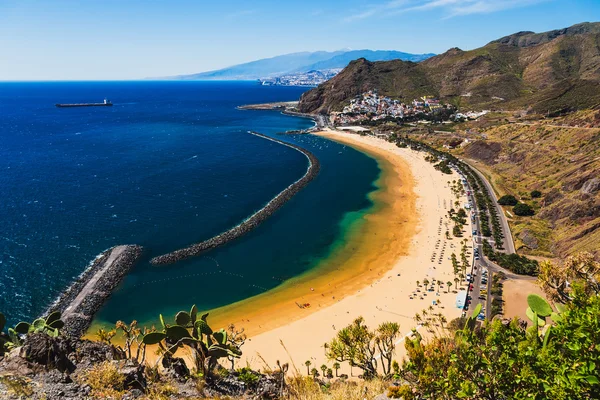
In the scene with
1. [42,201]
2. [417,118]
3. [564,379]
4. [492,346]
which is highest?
[417,118]

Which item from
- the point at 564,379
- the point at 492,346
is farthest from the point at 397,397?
the point at 564,379

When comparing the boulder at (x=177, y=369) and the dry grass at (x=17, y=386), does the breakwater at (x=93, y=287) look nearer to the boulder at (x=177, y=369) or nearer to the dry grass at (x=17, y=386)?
the boulder at (x=177, y=369)

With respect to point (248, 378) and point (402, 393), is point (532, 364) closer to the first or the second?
point (402, 393)

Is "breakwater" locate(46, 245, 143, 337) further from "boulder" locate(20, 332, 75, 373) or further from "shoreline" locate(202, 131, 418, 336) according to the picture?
"boulder" locate(20, 332, 75, 373)

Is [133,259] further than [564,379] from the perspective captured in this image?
Yes

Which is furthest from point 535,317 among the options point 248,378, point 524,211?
point 524,211

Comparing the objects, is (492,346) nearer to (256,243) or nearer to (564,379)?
(564,379)
